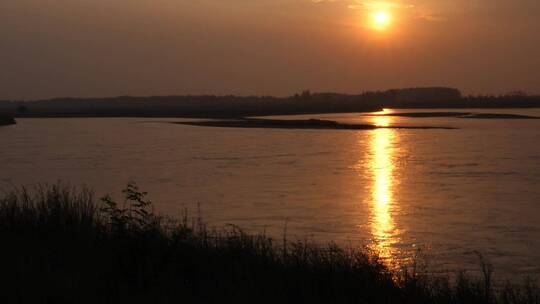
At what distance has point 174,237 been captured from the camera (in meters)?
9.22

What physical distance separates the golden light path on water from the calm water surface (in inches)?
1.1

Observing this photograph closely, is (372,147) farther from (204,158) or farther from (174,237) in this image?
(174,237)

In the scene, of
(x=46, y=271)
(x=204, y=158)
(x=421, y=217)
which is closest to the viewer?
(x=46, y=271)

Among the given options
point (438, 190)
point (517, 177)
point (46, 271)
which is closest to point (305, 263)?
point (46, 271)

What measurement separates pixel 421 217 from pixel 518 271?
511 cm

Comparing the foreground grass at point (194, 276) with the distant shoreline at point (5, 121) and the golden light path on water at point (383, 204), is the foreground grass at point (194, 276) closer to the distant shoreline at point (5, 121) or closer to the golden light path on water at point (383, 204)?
the golden light path on water at point (383, 204)

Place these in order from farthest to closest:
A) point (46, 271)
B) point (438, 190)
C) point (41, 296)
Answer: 1. point (438, 190)
2. point (46, 271)
3. point (41, 296)

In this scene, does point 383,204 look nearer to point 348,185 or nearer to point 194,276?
point 348,185

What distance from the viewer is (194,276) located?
903 cm

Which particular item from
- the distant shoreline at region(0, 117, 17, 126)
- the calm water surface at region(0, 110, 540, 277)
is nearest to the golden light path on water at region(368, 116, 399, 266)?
the calm water surface at region(0, 110, 540, 277)

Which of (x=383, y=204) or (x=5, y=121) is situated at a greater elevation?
(x=383, y=204)

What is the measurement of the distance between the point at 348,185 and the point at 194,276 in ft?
44.2

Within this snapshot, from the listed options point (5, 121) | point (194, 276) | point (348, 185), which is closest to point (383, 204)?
point (348, 185)

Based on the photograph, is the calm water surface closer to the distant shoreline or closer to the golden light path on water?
the golden light path on water
